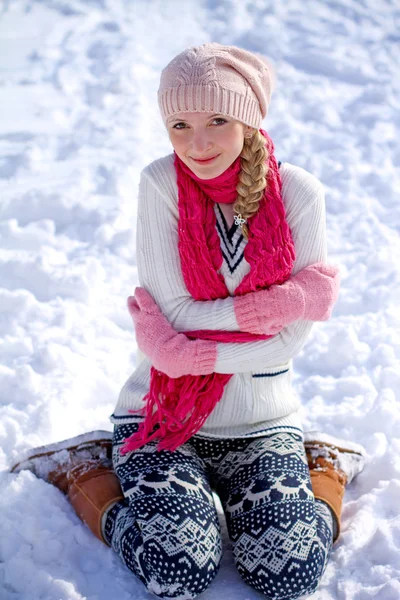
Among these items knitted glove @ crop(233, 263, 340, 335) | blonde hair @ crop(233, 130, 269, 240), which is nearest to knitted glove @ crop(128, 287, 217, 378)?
knitted glove @ crop(233, 263, 340, 335)

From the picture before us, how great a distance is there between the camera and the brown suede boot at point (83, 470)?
2148mm

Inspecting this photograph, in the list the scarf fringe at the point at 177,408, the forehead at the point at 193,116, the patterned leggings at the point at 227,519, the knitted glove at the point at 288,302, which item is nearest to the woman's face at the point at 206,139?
the forehead at the point at 193,116

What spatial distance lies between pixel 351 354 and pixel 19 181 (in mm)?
2254

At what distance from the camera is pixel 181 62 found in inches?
74.0

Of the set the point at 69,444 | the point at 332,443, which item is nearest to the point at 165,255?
the point at 69,444

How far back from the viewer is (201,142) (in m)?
1.91

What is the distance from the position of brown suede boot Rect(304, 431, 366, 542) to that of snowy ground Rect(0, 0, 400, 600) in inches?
2.9

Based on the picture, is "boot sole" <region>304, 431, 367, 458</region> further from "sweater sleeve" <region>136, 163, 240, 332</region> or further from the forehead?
the forehead

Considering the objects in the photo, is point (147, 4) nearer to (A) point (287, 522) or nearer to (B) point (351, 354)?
(B) point (351, 354)

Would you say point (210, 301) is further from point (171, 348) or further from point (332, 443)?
point (332, 443)

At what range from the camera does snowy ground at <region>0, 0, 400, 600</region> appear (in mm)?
2088

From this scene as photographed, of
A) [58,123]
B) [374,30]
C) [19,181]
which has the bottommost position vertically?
[19,181]

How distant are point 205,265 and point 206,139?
1.16ft

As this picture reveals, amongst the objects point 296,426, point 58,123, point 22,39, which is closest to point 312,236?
point 296,426
